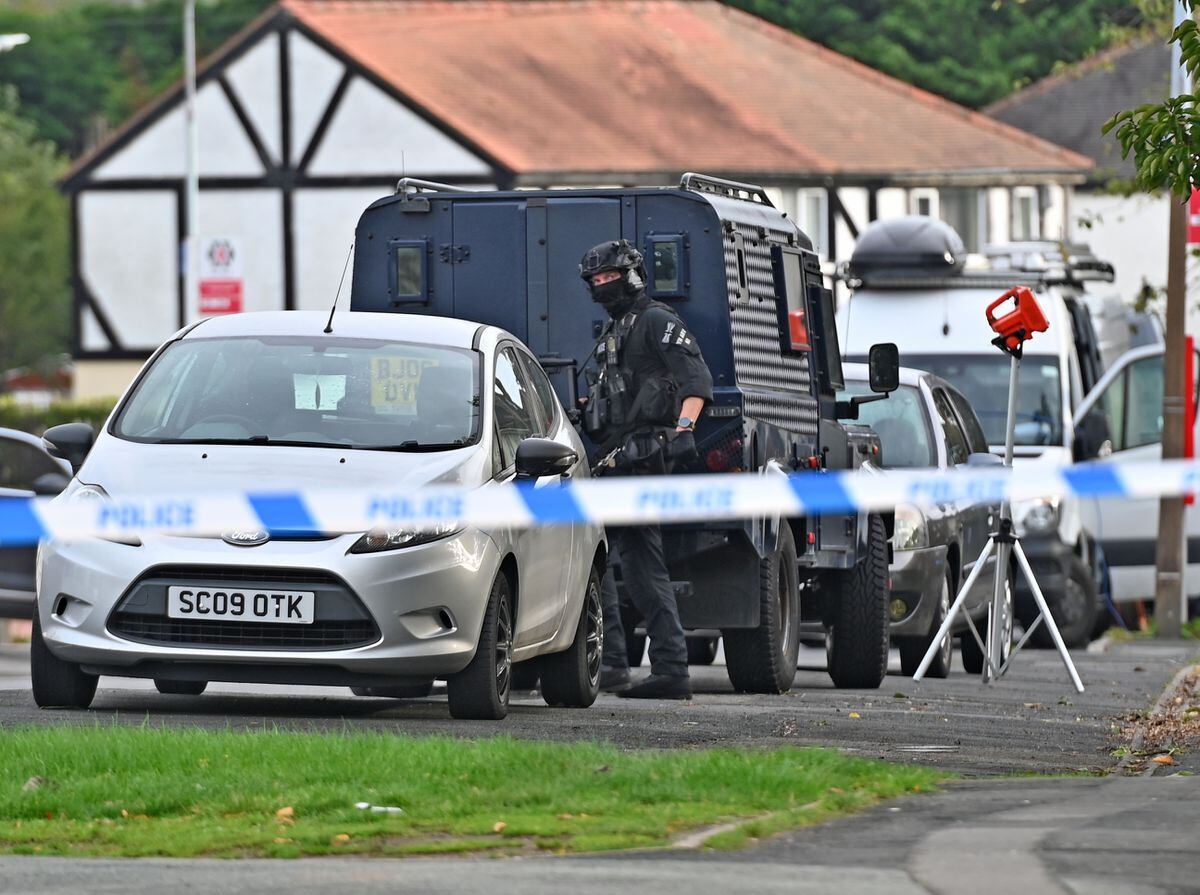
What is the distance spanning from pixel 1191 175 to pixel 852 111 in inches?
1912

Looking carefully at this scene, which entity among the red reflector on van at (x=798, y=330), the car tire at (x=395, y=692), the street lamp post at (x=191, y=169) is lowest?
the car tire at (x=395, y=692)

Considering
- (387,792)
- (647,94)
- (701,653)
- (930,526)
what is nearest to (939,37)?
(647,94)

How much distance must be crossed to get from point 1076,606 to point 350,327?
961cm

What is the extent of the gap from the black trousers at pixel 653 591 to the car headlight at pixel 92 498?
2.58 m

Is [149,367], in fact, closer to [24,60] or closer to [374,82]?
[374,82]

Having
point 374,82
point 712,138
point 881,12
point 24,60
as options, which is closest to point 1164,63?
point 881,12

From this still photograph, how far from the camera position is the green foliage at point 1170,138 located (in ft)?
36.4

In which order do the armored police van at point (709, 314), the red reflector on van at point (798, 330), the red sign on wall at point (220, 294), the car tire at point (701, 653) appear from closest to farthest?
the armored police van at point (709, 314), the red reflector on van at point (798, 330), the car tire at point (701, 653), the red sign on wall at point (220, 294)

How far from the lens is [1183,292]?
21062mm

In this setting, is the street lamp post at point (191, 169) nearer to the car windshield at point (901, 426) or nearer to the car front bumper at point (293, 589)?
the car windshield at point (901, 426)

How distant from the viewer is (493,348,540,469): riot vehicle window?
11086mm

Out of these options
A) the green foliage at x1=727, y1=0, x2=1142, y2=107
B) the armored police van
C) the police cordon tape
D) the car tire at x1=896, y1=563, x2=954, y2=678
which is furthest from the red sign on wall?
the green foliage at x1=727, y1=0, x2=1142, y2=107

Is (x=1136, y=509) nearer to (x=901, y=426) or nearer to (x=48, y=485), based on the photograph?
(x=901, y=426)

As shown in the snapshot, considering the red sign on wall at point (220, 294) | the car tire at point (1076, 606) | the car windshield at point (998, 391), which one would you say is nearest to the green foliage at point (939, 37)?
the red sign on wall at point (220, 294)
